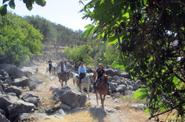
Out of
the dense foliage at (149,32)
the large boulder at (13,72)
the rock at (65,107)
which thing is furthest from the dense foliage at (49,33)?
the dense foliage at (149,32)

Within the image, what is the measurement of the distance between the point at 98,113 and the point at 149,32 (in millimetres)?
16329

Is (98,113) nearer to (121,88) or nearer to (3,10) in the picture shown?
(121,88)

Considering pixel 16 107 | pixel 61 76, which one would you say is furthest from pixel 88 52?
pixel 16 107

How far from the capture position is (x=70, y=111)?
69.3 ft

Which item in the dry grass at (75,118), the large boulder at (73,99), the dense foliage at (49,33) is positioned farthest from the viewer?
the dense foliage at (49,33)

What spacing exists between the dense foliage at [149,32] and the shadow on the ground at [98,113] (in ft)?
48.4

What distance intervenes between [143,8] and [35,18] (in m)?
112

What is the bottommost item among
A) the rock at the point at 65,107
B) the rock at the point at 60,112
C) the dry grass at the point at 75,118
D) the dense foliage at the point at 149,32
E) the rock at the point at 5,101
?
the dry grass at the point at 75,118

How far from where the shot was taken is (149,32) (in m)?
3.39

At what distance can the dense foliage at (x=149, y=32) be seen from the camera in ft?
10.8

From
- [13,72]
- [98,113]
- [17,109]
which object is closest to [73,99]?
[98,113]

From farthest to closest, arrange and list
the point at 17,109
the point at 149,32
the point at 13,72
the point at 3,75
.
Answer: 1. the point at 13,72
2. the point at 3,75
3. the point at 17,109
4. the point at 149,32

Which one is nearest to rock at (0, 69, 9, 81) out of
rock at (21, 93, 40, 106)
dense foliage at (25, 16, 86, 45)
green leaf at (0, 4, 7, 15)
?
rock at (21, 93, 40, 106)

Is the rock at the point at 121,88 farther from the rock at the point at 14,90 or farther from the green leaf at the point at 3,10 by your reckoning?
the green leaf at the point at 3,10
